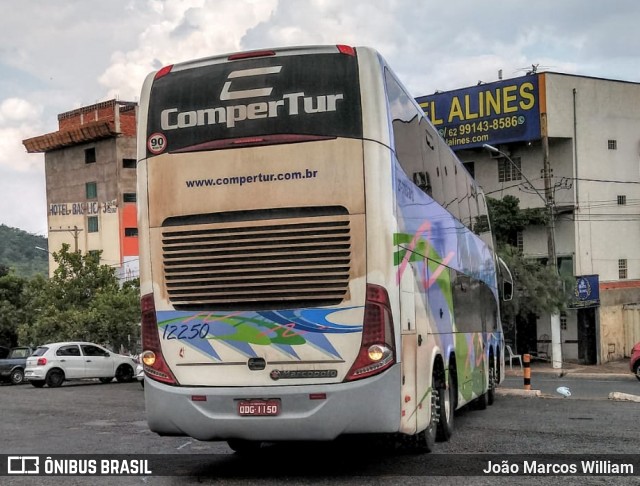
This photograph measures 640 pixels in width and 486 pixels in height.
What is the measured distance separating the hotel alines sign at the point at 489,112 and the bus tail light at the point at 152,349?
35526 mm

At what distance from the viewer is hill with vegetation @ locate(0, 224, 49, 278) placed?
11812 centimetres

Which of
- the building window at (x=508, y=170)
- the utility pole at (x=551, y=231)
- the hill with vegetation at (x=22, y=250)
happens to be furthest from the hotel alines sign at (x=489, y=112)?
the hill with vegetation at (x=22, y=250)

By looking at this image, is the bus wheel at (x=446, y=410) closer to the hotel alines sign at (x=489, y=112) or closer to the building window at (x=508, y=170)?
the hotel alines sign at (x=489, y=112)

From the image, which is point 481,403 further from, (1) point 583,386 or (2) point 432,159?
(1) point 583,386

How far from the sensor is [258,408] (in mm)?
8688

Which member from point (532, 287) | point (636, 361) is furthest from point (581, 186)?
point (636, 361)

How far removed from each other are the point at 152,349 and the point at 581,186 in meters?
36.1

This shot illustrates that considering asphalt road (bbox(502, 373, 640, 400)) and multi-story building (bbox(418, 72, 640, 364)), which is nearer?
asphalt road (bbox(502, 373, 640, 400))

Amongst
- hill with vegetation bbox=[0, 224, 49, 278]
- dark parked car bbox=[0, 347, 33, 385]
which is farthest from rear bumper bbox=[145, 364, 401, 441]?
hill with vegetation bbox=[0, 224, 49, 278]

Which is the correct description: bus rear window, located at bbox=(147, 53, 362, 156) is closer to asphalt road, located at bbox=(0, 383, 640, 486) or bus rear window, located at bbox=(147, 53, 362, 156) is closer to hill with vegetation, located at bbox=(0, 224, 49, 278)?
asphalt road, located at bbox=(0, 383, 640, 486)

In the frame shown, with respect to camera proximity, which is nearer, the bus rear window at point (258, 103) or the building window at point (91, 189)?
the bus rear window at point (258, 103)

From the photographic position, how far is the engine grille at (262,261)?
8.73 meters

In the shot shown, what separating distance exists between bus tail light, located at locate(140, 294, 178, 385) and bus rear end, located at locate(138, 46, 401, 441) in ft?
0.06

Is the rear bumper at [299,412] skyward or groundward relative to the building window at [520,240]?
groundward
